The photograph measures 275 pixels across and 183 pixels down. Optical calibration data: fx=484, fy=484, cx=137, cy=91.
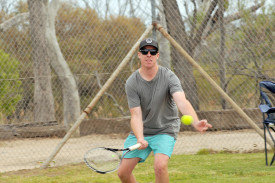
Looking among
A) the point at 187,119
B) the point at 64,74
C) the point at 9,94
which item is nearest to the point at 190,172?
the point at 187,119

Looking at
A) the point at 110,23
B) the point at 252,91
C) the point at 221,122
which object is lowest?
the point at 221,122

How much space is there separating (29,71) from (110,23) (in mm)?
1892

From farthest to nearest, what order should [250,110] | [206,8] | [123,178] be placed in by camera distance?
[250,110] → [206,8] → [123,178]

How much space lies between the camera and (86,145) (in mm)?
8469

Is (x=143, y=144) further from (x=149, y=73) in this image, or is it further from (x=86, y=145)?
(x=86, y=145)

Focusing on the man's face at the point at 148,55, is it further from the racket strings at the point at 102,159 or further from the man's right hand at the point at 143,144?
the racket strings at the point at 102,159

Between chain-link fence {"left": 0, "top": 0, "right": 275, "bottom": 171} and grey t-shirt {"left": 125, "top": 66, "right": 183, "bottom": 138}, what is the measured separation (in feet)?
8.67

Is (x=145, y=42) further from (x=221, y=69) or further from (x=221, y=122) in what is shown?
(x=221, y=122)

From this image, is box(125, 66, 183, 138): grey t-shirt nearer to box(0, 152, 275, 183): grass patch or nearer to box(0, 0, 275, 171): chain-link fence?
box(0, 152, 275, 183): grass patch

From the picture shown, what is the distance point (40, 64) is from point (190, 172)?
4.23 meters

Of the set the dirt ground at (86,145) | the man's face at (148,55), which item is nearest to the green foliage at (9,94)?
the dirt ground at (86,145)

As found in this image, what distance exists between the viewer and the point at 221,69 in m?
7.97

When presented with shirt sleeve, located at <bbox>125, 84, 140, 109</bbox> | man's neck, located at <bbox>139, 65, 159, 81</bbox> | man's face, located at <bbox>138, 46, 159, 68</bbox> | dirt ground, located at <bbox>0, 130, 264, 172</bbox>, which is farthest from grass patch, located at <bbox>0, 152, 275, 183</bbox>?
man's face, located at <bbox>138, 46, 159, 68</bbox>

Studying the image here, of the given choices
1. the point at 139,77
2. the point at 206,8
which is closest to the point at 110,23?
the point at 206,8
